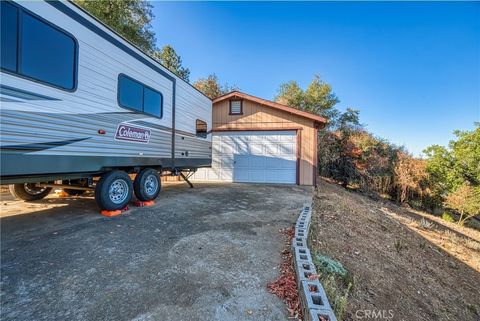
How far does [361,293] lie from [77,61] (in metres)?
5.20

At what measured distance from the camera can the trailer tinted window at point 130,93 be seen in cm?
395

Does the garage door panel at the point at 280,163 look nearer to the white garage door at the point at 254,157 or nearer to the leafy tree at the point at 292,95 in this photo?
the white garage door at the point at 254,157

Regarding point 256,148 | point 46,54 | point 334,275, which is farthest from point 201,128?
point 334,275

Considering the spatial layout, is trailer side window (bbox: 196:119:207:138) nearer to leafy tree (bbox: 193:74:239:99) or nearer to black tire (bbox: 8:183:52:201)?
black tire (bbox: 8:183:52:201)

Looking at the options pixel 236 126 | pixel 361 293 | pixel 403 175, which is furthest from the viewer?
pixel 403 175

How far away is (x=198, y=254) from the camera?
2604mm

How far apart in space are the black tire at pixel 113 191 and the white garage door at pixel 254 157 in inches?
213

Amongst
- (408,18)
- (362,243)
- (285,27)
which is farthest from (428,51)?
(362,243)

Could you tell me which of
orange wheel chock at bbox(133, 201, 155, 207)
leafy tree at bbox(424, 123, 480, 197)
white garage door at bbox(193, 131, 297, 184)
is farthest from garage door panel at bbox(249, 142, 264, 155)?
leafy tree at bbox(424, 123, 480, 197)

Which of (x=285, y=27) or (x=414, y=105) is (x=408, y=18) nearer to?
(x=285, y=27)

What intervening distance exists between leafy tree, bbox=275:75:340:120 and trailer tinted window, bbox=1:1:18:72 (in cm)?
1908

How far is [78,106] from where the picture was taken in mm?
3107

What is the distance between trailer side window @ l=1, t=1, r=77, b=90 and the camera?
7.55 feet

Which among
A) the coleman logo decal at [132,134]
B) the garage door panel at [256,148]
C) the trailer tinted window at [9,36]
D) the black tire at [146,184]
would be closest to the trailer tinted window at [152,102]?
the coleman logo decal at [132,134]
